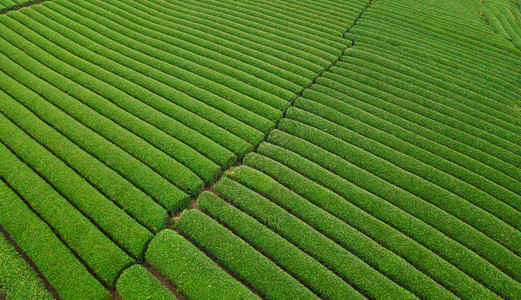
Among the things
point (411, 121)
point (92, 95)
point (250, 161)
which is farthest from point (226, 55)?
point (411, 121)

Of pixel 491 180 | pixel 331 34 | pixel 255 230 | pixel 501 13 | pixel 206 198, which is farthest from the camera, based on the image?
pixel 501 13

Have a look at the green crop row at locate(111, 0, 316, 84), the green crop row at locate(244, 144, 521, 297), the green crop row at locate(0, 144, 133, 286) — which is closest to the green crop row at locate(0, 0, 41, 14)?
the green crop row at locate(111, 0, 316, 84)

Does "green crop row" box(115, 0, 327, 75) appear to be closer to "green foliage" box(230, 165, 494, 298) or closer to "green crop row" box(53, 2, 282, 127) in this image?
"green crop row" box(53, 2, 282, 127)

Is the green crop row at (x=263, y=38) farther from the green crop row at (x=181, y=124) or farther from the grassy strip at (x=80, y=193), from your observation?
the grassy strip at (x=80, y=193)

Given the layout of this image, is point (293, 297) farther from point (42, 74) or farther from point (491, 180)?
point (42, 74)

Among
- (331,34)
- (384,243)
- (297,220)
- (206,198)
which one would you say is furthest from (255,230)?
(331,34)

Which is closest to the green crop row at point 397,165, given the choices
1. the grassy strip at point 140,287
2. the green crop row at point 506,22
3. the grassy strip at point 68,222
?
the grassy strip at point 140,287
